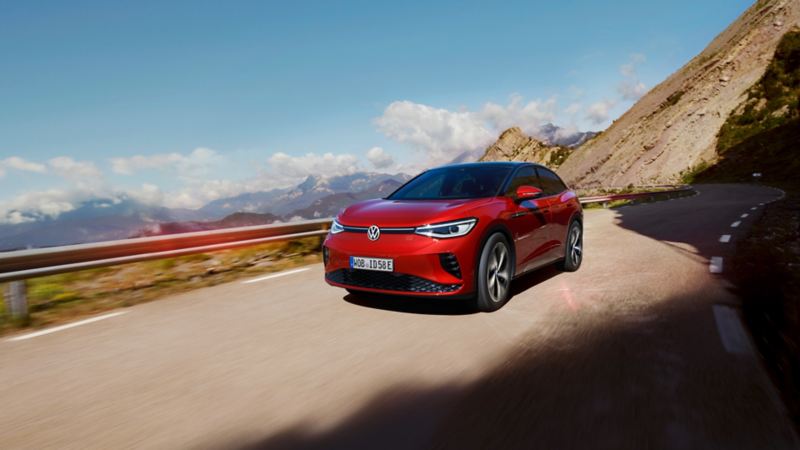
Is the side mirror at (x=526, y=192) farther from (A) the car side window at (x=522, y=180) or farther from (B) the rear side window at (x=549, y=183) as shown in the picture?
(B) the rear side window at (x=549, y=183)

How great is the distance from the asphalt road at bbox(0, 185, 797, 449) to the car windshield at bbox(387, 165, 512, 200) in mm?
1217

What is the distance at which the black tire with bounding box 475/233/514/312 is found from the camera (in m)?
5.41

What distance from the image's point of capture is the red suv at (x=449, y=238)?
17.1 ft

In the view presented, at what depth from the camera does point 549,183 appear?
767cm

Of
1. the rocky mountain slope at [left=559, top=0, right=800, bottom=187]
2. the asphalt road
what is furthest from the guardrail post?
the rocky mountain slope at [left=559, top=0, right=800, bottom=187]

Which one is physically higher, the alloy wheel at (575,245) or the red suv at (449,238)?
the red suv at (449,238)

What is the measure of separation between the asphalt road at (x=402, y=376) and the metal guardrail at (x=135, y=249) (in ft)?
3.04

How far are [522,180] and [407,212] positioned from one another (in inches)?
73.9

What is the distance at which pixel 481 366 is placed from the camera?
3.91 meters

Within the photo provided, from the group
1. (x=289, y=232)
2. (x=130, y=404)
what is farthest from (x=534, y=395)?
(x=289, y=232)

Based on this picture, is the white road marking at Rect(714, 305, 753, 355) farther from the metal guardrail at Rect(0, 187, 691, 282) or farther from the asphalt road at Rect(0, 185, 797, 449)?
the metal guardrail at Rect(0, 187, 691, 282)

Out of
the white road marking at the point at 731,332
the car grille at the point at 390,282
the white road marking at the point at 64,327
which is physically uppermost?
the car grille at the point at 390,282

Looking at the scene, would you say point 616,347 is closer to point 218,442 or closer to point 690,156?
point 218,442

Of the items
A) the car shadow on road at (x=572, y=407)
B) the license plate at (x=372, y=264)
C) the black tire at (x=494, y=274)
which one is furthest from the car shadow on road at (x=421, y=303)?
the car shadow on road at (x=572, y=407)
